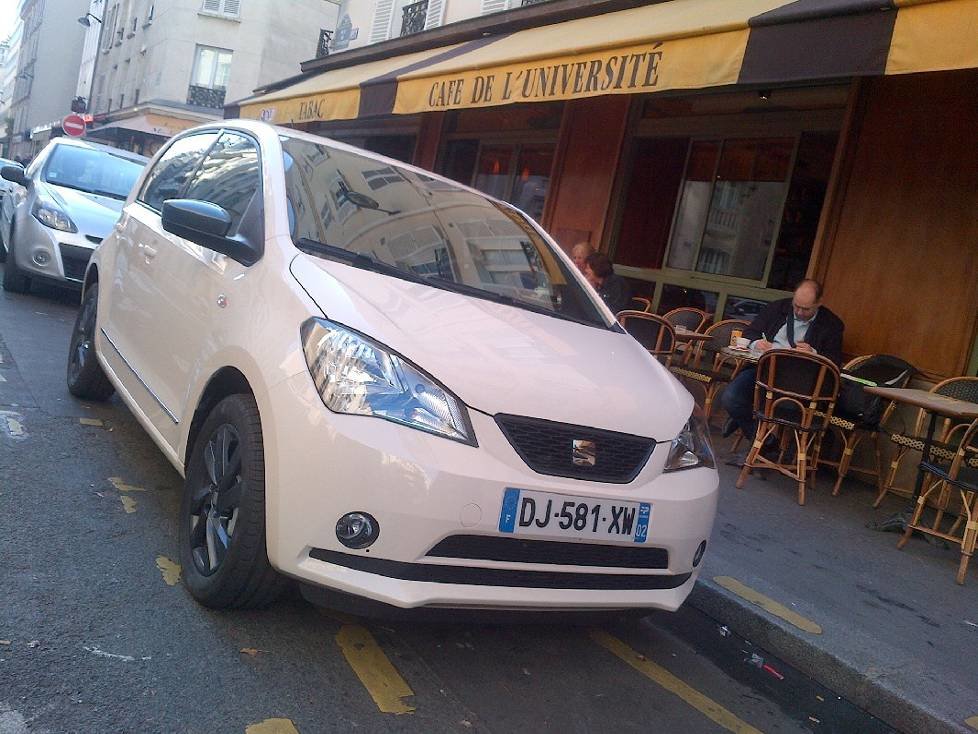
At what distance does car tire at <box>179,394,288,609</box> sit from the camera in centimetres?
296

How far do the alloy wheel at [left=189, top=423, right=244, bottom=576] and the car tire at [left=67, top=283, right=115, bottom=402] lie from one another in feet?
7.93

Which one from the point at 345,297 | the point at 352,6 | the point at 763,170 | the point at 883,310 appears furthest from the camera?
the point at 352,6

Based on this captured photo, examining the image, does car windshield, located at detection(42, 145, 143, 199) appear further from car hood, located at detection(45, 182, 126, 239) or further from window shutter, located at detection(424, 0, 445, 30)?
window shutter, located at detection(424, 0, 445, 30)

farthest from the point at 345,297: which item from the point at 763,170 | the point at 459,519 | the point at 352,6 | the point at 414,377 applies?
the point at 352,6

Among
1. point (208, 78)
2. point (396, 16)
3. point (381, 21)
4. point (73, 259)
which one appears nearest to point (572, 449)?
point (73, 259)

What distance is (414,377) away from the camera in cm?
288

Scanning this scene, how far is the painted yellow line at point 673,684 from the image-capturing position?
3219 mm

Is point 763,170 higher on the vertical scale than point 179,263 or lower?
higher

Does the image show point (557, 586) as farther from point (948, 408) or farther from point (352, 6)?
point (352, 6)

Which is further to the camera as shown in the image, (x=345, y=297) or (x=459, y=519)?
(x=345, y=297)

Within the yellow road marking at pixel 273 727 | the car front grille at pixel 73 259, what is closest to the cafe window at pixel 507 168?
the car front grille at pixel 73 259

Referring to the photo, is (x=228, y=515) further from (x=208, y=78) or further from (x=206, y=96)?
(x=208, y=78)

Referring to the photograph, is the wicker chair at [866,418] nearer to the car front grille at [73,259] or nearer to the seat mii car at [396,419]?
the seat mii car at [396,419]

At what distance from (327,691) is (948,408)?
3742mm
